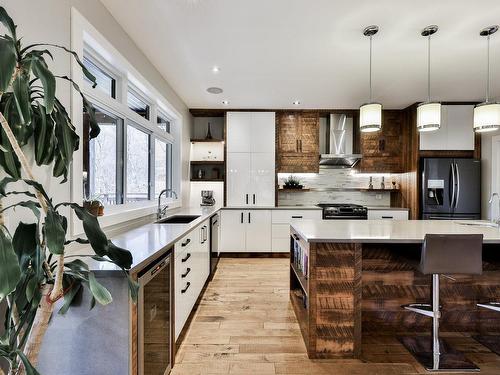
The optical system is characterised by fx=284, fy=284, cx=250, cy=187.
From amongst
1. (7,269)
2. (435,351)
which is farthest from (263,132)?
(7,269)

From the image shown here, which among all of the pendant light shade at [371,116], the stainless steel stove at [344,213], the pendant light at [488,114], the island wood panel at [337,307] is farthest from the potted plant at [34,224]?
the stainless steel stove at [344,213]

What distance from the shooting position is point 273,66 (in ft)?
11.1

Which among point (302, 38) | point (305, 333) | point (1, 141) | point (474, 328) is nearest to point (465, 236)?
point (474, 328)

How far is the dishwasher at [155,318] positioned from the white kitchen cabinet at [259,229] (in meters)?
3.21

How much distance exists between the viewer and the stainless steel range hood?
17.2 feet

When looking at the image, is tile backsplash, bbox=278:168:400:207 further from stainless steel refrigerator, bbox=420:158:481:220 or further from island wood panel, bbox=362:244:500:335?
island wood panel, bbox=362:244:500:335

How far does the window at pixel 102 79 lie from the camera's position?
2.37 m

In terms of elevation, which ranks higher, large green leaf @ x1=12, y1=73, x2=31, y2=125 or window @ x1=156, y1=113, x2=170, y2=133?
window @ x1=156, y1=113, x2=170, y2=133

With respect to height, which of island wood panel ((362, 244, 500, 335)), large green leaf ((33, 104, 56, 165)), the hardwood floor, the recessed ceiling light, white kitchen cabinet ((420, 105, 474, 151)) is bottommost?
the hardwood floor

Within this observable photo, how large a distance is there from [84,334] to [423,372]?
2222 millimetres

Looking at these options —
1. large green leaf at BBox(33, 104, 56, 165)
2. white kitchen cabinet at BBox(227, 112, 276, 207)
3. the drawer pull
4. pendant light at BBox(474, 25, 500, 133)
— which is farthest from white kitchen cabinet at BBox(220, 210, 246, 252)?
large green leaf at BBox(33, 104, 56, 165)

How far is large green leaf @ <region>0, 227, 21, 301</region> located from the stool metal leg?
2445mm

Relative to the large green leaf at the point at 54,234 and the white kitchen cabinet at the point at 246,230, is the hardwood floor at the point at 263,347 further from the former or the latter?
the white kitchen cabinet at the point at 246,230

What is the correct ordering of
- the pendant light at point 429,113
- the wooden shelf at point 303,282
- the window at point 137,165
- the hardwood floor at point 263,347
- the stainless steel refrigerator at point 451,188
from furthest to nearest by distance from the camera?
the stainless steel refrigerator at point 451,188
the window at point 137,165
the pendant light at point 429,113
the wooden shelf at point 303,282
the hardwood floor at point 263,347
